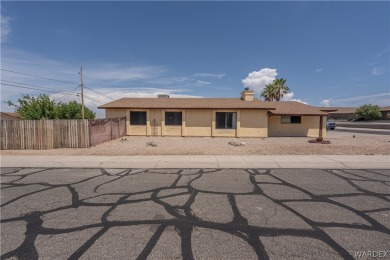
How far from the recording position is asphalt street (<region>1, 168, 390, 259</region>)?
9.48ft

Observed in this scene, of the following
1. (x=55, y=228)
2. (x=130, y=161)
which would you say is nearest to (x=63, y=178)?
(x=130, y=161)

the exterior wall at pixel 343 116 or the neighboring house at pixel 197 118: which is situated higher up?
the exterior wall at pixel 343 116

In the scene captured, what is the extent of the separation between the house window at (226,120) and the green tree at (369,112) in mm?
51638

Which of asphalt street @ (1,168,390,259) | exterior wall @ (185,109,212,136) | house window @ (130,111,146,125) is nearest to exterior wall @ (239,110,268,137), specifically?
exterior wall @ (185,109,212,136)

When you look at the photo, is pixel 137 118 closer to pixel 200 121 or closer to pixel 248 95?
pixel 200 121

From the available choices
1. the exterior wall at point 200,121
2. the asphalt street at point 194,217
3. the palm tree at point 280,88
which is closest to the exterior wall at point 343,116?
the palm tree at point 280,88

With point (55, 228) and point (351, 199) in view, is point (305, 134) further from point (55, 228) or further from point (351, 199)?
point (55, 228)

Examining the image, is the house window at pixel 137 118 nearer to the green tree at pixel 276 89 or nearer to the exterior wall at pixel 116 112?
the exterior wall at pixel 116 112

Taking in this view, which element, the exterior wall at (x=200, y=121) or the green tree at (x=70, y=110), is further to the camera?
the green tree at (x=70, y=110)

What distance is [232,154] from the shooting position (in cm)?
1034

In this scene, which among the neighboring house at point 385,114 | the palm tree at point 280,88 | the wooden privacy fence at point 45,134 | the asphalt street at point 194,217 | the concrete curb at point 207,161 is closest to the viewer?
the asphalt street at point 194,217

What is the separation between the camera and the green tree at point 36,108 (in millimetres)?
19125

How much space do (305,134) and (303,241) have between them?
20802 millimetres

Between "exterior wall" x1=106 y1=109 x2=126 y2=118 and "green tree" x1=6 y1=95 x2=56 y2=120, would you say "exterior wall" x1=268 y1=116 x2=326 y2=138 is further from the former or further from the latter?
"green tree" x1=6 y1=95 x2=56 y2=120
